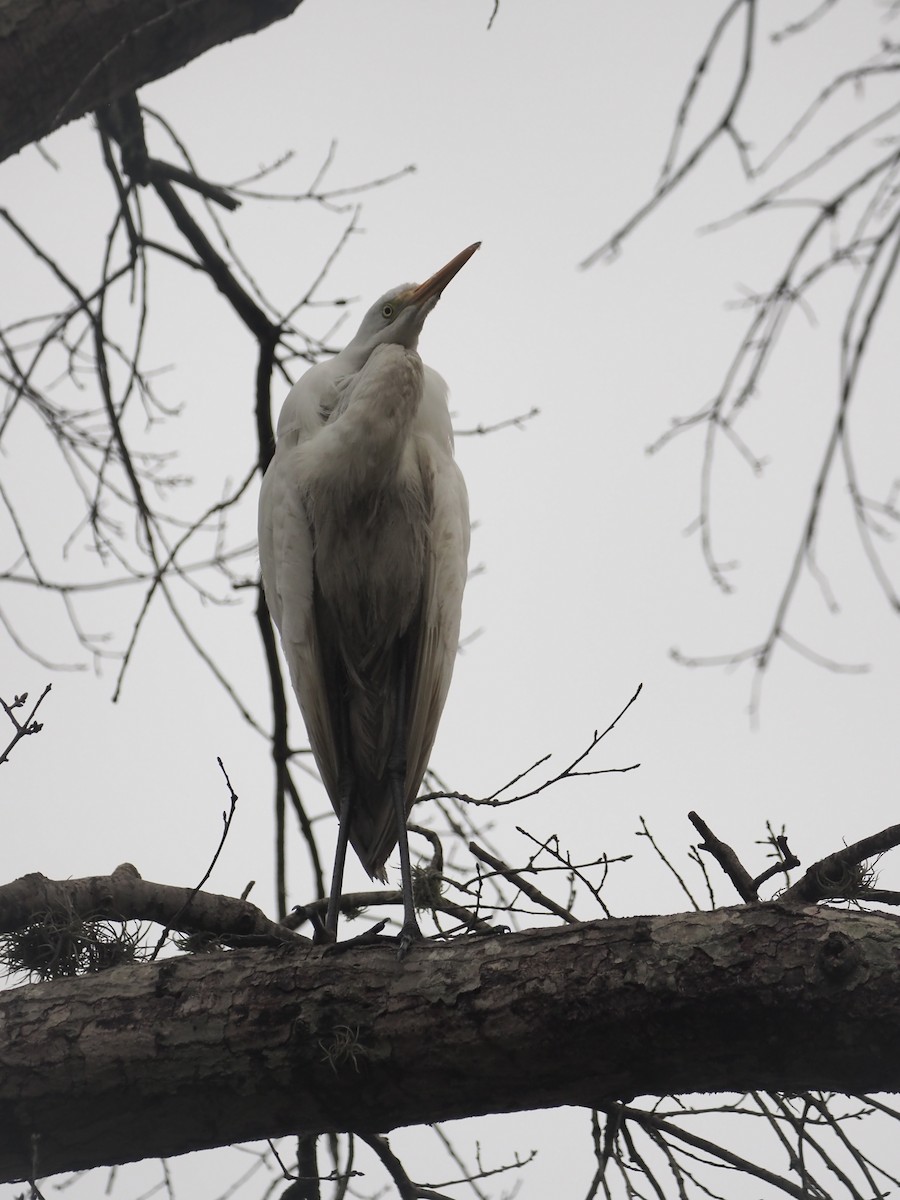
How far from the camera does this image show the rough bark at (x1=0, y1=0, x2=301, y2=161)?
2768 millimetres

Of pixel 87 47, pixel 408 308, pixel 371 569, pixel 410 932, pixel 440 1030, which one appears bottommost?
pixel 440 1030

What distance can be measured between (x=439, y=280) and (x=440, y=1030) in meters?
2.76

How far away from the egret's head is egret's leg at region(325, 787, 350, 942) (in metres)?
1.64

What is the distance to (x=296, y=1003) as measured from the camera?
7.66 ft

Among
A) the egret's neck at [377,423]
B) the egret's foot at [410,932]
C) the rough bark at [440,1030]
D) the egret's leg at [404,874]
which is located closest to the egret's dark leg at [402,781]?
the egret's leg at [404,874]

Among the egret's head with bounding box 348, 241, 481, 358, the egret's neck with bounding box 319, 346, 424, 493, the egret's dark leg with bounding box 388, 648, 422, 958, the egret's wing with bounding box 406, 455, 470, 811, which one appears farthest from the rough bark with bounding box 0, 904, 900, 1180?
the egret's head with bounding box 348, 241, 481, 358

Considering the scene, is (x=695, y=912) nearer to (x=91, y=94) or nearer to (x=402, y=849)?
(x=402, y=849)

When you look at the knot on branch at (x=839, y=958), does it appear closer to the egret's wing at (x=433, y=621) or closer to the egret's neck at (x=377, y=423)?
the egret's wing at (x=433, y=621)

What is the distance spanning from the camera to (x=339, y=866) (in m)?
3.60

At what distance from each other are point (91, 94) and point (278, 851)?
2557mm

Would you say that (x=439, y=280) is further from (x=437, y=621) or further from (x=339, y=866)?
(x=339, y=866)

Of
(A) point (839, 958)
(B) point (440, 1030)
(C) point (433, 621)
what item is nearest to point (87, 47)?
(C) point (433, 621)

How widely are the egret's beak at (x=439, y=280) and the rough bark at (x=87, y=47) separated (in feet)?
3.80

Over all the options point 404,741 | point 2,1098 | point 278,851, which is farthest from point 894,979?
point 278,851
